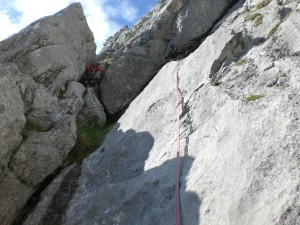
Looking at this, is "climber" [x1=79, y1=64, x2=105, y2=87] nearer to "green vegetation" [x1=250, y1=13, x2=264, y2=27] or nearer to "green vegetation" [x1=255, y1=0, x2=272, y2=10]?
"green vegetation" [x1=255, y1=0, x2=272, y2=10]

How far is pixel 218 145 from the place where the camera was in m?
11.3

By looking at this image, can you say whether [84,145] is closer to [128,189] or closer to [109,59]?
[128,189]

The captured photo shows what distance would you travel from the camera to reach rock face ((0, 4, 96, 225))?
1455cm

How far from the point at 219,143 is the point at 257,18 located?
8.55 m

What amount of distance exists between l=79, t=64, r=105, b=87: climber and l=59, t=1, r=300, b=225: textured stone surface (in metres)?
10.4

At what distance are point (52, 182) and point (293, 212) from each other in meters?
11.7

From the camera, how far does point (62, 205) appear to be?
1549cm

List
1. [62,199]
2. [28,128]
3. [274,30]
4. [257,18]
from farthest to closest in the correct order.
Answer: [257,18] → [28,128] → [62,199] → [274,30]

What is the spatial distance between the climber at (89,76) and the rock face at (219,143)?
33.8ft

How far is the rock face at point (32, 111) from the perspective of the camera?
14547 millimetres

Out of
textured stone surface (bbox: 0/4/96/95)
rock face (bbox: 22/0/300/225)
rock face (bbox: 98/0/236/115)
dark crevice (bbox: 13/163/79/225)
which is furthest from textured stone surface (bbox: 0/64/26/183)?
rock face (bbox: 98/0/236/115)

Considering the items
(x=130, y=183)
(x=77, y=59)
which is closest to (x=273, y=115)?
(x=130, y=183)

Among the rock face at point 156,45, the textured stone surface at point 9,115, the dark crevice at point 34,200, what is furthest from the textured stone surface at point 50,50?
the dark crevice at point 34,200

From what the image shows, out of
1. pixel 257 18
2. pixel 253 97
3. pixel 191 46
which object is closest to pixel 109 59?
pixel 191 46
